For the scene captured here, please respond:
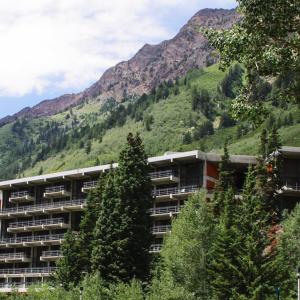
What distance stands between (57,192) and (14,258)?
15030mm

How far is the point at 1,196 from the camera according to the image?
425ft

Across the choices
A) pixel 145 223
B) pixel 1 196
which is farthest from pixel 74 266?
pixel 1 196

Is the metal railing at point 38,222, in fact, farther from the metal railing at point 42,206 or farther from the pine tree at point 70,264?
the pine tree at point 70,264

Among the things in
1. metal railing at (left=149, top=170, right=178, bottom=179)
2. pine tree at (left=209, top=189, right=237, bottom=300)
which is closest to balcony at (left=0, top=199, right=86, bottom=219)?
metal railing at (left=149, top=170, right=178, bottom=179)

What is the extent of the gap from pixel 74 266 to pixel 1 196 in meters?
50.6

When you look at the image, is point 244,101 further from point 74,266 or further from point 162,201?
point 162,201

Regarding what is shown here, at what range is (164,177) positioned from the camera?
97.6 meters

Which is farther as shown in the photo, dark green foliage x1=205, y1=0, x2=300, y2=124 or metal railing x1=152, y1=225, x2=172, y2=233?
metal railing x1=152, y1=225, x2=172, y2=233

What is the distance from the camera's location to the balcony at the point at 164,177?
97.0 meters

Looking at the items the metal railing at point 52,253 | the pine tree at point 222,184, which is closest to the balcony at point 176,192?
the pine tree at point 222,184

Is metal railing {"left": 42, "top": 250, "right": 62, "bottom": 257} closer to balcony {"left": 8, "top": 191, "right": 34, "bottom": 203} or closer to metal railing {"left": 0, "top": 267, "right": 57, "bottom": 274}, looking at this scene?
metal railing {"left": 0, "top": 267, "right": 57, "bottom": 274}

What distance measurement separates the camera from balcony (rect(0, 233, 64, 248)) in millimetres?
112188

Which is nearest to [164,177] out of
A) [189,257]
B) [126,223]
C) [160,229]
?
[160,229]

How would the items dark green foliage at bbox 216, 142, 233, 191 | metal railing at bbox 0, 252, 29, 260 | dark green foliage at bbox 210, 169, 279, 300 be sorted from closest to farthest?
dark green foliage at bbox 210, 169, 279, 300 → dark green foliage at bbox 216, 142, 233, 191 → metal railing at bbox 0, 252, 29, 260
